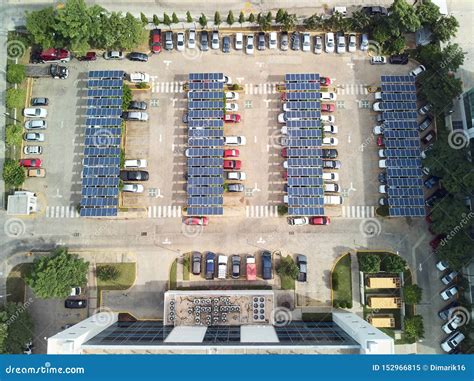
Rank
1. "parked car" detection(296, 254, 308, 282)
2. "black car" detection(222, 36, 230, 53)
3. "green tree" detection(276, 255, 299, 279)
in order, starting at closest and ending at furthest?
"green tree" detection(276, 255, 299, 279) → "parked car" detection(296, 254, 308, 282) → "black car" detection(222, 36, 230, 53)

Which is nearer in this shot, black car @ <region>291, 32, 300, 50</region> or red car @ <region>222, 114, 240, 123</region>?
red car @ <region>222, 114, 240, 123</region>

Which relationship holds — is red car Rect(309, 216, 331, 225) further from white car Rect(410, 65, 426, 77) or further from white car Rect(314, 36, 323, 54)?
white car Rect(410, 65, 426, 77)

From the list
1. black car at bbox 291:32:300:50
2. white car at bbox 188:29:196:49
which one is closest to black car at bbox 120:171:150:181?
white car at bbox 188:29:196:49

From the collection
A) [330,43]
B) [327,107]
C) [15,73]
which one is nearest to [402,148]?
[327,107]

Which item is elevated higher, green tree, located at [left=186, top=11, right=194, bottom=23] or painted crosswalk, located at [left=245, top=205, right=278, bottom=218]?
green tree, located at [left=186, top=11, right=194, bottom=23]

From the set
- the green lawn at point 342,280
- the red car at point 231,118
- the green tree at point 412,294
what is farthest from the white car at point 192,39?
the green tree at point 412,294

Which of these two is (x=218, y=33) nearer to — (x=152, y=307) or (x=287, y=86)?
(x=287, y=86)
